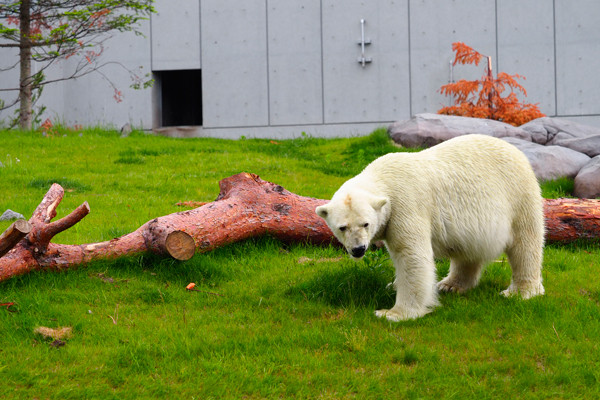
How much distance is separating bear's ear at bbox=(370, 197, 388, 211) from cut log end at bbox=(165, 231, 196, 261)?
1848 mm

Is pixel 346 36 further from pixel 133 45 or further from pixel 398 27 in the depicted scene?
pixel 133 45

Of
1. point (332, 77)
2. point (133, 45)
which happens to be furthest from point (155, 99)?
point (332, 77)

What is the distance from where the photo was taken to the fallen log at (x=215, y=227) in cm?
514

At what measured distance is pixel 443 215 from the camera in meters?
4.83

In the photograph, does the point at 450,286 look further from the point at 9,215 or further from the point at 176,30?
the point at 176,30

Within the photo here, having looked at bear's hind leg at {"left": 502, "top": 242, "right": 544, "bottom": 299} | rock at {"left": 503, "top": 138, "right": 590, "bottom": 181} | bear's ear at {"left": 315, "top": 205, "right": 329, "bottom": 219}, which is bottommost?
bear's hind leg at {"left": 502, "top": 242, "right": 544, "bottom": 299}

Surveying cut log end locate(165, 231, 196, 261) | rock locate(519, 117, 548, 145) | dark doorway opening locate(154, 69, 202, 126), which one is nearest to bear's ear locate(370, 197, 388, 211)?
cut log end locate(165, 231, 196, 261)

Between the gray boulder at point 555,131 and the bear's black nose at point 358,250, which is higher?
the gray boulder at point 555,131

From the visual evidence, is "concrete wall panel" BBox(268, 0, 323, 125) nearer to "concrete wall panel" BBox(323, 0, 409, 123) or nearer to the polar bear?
"concrete wall panel" BBox(323, 0, 409, 123)

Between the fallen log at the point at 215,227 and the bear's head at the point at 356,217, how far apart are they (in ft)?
5.28

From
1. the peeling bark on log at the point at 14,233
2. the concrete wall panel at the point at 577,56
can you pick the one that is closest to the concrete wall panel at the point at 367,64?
the concrete wall panel at the point at 577,56

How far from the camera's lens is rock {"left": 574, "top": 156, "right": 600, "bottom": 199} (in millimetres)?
8867

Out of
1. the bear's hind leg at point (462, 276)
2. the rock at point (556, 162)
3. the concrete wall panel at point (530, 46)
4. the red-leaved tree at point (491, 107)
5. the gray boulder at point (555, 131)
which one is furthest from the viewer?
the concrete wall panel at point (530, 46)

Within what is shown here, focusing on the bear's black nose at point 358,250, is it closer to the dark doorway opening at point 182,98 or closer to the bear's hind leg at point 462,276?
the bear's hind leg at point 462,276
